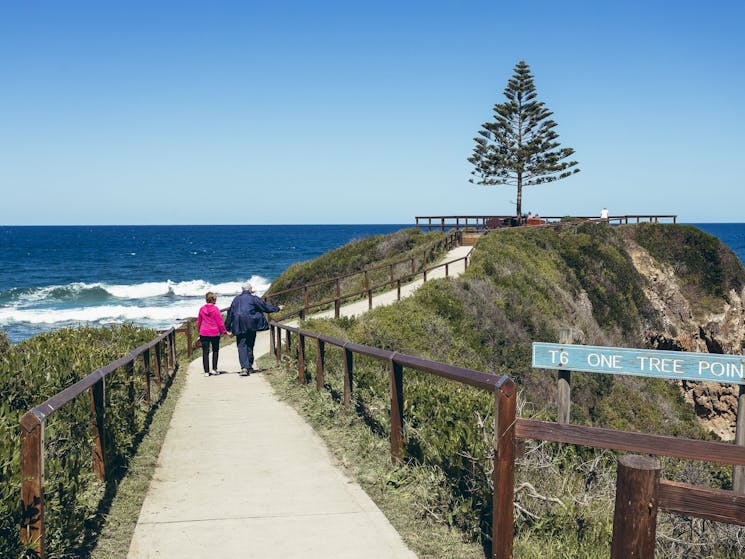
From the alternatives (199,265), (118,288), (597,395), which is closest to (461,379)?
(597,395)

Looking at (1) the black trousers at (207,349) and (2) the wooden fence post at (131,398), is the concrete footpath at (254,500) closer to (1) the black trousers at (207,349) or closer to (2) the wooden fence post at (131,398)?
(2) the wooden fence post at (131,398)

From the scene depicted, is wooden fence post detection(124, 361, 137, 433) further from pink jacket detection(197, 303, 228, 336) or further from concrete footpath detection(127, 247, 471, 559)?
pink jacket detection(197, 303, 228, 336)

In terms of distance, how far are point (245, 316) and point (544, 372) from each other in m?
11.0

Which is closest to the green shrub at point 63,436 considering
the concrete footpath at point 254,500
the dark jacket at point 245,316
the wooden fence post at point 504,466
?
the concrete footpath at point 254,500

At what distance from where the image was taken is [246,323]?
13.8 metres

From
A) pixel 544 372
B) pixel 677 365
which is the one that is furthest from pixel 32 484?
pixel 544 372

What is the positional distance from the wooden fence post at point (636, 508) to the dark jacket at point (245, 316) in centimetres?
1108

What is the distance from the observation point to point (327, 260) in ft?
128

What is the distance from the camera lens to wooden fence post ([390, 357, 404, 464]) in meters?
6.55

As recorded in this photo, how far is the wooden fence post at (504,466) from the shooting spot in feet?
14.0

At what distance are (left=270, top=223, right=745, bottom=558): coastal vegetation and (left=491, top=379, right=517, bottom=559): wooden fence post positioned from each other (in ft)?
1.03

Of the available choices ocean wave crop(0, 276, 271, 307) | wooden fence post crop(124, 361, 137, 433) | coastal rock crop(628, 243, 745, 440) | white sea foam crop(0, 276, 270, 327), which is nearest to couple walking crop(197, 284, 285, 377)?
wooden fence post crop(124, 361, 137, 433)

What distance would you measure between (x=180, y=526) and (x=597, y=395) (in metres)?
18.5

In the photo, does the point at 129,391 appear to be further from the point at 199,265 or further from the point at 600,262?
the point at 199,265
